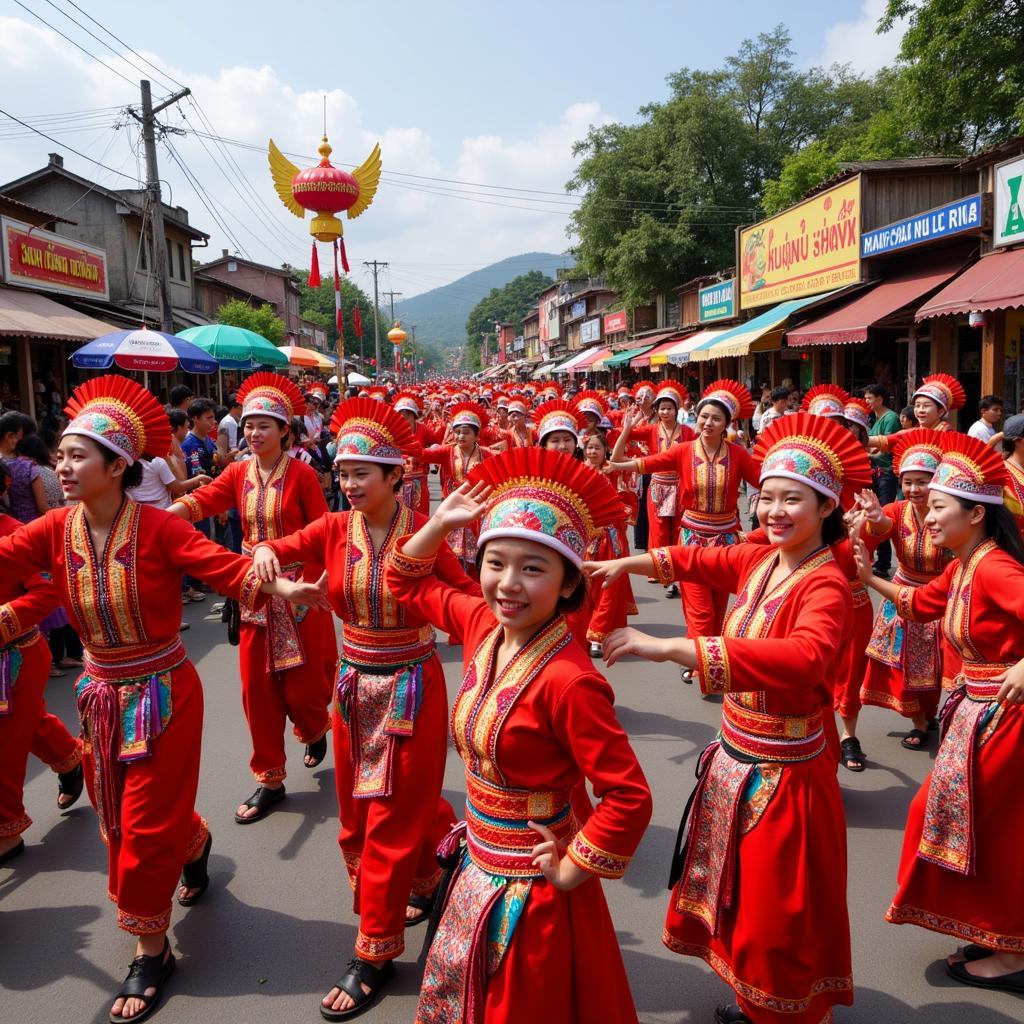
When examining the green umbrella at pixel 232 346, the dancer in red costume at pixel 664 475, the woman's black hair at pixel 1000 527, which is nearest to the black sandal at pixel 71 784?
the woman's black hair at pixel 1000 527

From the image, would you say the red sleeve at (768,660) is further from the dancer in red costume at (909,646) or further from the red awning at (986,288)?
the red awning at (986,288)

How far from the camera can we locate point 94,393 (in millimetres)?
3207

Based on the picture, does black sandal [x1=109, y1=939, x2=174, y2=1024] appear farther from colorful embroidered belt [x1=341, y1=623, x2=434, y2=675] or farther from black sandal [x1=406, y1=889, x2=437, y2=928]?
colorful embroidered belt [x1=341, y1=623, x2=434, y2=675]

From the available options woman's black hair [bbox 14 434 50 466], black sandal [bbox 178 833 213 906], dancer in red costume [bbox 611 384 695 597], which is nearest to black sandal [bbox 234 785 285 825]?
black sandal [bbox 178 833 213 906]

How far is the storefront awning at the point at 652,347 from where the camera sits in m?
27.5

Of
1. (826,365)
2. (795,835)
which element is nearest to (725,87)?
(826,365)

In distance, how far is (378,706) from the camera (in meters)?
3.16

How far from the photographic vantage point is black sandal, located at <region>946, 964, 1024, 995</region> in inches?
117

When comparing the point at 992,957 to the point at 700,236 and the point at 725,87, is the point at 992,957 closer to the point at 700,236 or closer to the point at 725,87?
the point at 700,236

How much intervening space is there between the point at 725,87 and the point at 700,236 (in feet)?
32.7

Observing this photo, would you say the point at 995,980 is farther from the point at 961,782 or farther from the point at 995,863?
the point at 961,782

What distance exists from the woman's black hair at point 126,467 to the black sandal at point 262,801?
1.88 metres

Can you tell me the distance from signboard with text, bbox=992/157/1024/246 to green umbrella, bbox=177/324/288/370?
1045 cm

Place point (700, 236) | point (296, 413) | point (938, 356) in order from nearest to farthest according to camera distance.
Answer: point (296, 413) < point (938, 356) < point (700, 236)
